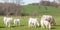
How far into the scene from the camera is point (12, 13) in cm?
5822

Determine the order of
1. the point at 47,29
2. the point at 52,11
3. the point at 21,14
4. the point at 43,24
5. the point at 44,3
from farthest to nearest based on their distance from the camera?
the point at 44,3
the point at 52,11
the point at 21,14
the point at 43,24
the point at 47,29

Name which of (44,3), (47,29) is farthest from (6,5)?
(47,29)

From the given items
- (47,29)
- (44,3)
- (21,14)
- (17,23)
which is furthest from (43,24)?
(44,3)

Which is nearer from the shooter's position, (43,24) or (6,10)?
(43,24)

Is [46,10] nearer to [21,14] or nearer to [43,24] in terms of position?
[21,14]

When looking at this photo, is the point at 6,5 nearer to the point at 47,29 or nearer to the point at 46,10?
the point at 46,10

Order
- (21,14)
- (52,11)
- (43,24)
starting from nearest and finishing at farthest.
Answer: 1. (43,24)
2. (21,14)
3. (52,11)

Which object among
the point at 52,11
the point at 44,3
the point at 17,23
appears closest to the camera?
the point at 17,23

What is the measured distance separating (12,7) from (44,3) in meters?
16.4

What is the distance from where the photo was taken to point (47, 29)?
892 inches

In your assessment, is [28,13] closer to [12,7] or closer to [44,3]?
[12,7]

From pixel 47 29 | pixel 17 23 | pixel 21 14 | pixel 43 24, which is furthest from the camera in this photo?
pixel 21 14

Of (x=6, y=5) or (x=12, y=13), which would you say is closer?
(x=12, y=13)

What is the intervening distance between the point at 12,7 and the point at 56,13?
12.2 metres
